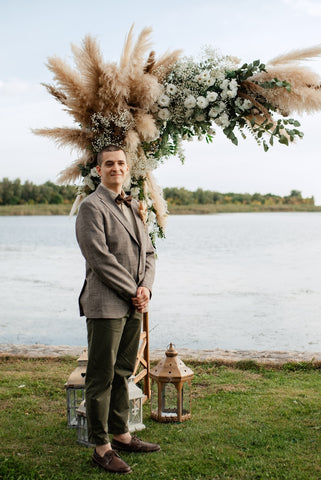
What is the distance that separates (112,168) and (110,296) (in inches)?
34.1

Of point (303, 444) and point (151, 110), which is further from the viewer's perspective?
point (151, 110)

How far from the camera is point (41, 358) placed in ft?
21.1

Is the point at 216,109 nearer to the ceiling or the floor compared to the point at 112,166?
nearer to the ceiling

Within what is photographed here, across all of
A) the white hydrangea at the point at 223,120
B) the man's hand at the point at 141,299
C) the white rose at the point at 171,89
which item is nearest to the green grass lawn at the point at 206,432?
the man's hand at the point at 141,299

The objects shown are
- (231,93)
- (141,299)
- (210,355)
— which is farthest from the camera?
(210,355)

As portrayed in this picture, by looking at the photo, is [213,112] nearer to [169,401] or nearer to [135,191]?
[135,191]

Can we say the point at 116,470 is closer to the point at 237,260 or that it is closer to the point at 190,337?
the point at 190,337

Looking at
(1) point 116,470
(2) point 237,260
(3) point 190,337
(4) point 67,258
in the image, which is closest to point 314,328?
(3) point 190,337

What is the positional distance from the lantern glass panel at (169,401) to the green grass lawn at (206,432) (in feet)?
0.48

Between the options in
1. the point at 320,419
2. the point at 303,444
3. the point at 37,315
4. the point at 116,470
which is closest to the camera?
the point at 116,470

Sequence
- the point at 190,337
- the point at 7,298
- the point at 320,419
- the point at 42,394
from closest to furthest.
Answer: the point at 320,419, the point at 42,394, the point at 190,337, the point at 7,298

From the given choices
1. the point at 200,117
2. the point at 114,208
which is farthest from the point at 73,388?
the point at 200,117

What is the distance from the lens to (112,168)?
3.66m

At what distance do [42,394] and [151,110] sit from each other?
9.27 feet
